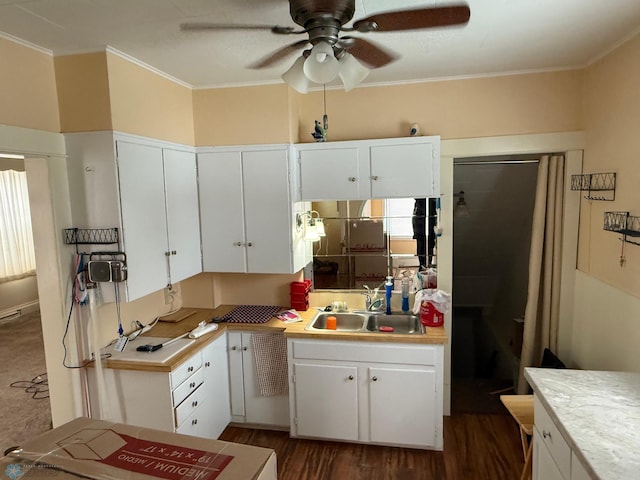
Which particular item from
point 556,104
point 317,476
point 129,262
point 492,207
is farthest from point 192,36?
point 492,207

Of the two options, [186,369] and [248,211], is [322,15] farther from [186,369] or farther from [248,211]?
[186,369]

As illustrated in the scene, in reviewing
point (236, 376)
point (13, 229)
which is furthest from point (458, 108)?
point (13, 229)

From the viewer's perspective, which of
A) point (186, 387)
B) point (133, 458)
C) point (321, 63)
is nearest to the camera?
point (133, 458)

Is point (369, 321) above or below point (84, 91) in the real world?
below

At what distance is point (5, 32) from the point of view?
77.8 inches

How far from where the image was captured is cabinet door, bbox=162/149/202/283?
2.76 meters

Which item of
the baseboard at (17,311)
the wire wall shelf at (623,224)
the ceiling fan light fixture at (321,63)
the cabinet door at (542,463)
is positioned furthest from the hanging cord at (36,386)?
the wire wall shelf at (623,224)

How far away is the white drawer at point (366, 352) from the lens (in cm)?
267

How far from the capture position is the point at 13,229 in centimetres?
593

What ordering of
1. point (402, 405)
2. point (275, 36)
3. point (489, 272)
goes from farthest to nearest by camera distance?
point (489, 272), point (402, 405), point (275, 36)

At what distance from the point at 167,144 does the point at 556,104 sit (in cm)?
271

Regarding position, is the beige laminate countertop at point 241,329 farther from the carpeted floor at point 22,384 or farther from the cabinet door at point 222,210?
the carpeted floor at point 22,384

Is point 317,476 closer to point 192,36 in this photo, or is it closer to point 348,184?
point 348,184

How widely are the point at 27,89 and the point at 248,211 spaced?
4.83 feet
